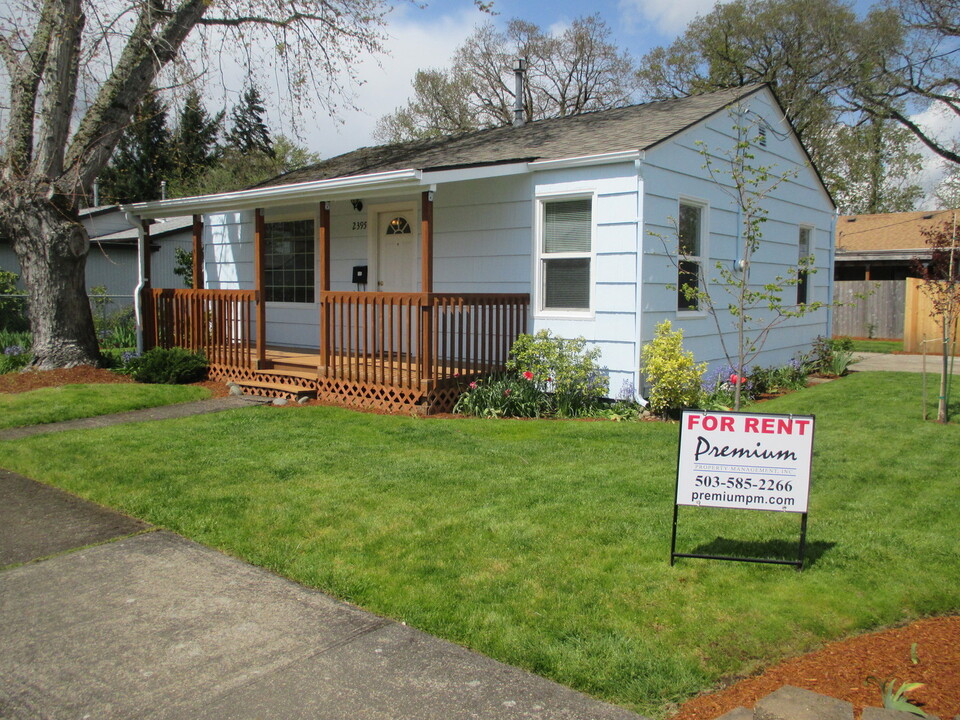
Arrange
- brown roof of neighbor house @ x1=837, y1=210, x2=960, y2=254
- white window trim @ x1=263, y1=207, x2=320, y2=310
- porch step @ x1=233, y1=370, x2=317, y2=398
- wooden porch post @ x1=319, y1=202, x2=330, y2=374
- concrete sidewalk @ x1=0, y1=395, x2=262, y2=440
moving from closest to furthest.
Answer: concrete sidewalk @ x1=0, y1=395, x2=262, y2=440 → wooden porch post @ x1=319, y1=202, x2=330, y2=374 → porch step @ x1=233, y1=370, x2=317, y2=398 → white window trim @ x1=263, y1=207, x2=320, y2=310 → brown roof of neighbor house @ x1=837, y1=210, x2=960, y2=254

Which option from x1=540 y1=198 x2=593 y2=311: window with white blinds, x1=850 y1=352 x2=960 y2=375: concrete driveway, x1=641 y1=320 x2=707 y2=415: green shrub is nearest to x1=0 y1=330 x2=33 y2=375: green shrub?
x1=540 y1=198 x2=593 y2=311: window with white blinds

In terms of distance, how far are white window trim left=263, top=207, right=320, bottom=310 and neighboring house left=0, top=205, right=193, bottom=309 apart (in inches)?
348

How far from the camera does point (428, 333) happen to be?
8.76 metres

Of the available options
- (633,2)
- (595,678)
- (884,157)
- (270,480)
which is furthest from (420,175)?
(884,157)

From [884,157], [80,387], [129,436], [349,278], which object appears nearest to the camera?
[129,436]

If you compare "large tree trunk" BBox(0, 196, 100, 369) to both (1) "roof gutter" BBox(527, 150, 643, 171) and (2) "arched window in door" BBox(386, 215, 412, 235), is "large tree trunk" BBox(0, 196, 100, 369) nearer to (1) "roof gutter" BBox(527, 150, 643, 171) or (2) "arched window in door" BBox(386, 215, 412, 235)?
(2) "arched window in door" BBox(386, 215, 412, 235)

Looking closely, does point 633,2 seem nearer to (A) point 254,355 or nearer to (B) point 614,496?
(A) point 254,355

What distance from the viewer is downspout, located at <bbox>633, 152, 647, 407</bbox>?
880cm

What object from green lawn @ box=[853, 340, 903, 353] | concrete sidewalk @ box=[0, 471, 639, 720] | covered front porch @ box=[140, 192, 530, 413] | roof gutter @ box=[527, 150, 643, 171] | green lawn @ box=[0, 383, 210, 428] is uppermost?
roof gutter @ box=[527, 150, 643, 171]

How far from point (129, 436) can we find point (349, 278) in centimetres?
495

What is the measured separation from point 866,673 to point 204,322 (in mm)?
10064

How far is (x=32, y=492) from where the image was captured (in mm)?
5938

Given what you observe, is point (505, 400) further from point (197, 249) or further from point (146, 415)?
point (197, 249)

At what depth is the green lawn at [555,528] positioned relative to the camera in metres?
3.54
